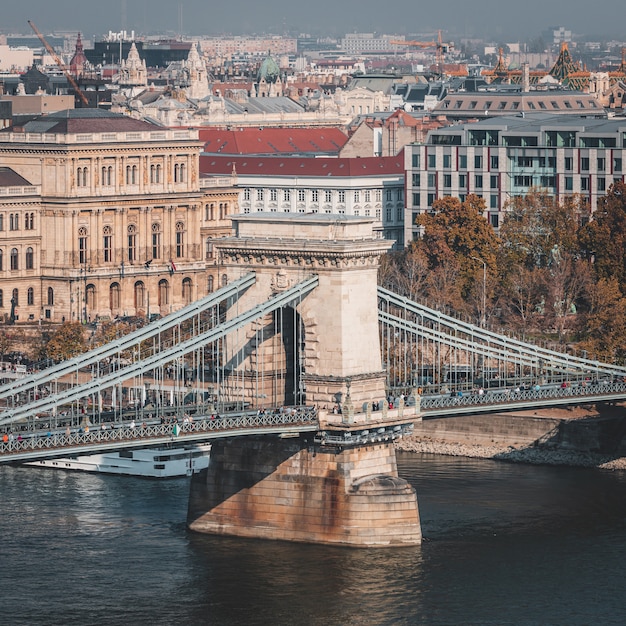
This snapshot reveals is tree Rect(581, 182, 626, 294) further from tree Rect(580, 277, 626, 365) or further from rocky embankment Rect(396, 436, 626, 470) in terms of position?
rocky embankment Rect(396, 436, 626, 470)

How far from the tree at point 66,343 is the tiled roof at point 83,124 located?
20948 millimetres

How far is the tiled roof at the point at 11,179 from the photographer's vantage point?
143 m

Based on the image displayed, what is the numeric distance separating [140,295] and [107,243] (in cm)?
334

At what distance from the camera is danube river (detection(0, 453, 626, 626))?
254 feet

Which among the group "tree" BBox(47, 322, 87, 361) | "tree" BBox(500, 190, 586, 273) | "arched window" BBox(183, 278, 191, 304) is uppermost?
"tree" BBox(500, 190, 586, 273)

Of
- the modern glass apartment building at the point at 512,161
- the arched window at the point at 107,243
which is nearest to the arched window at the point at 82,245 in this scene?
the arched window at the point at 107,243

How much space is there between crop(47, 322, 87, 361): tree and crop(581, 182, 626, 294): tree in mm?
23833

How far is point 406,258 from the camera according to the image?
437 ft

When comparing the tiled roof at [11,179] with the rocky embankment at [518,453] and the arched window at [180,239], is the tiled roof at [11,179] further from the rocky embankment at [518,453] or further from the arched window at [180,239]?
the rocky embankment at [518,453]

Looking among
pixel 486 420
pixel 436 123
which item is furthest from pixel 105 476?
pixel 436 123

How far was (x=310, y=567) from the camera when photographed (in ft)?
269

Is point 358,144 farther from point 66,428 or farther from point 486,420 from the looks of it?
point 66,428

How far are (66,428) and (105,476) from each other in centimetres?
2067

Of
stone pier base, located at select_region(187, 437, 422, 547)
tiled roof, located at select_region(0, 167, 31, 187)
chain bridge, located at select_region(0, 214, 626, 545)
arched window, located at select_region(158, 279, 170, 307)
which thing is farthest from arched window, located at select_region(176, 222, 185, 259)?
stone pier base, located at select_region(187, 437, 422, 547)
